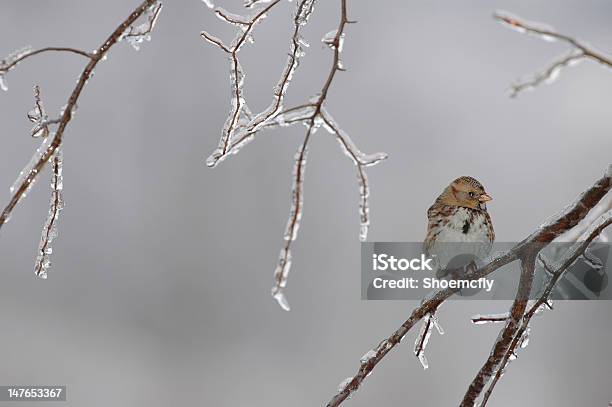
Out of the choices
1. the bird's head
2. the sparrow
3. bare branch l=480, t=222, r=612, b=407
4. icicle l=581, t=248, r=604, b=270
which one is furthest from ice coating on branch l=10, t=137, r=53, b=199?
the bird's head

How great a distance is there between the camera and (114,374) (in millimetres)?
6141

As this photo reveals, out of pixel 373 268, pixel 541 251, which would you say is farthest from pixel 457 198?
pixel 541 251

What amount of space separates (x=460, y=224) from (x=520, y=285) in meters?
0.57

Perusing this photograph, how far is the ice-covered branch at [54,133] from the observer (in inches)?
23.5

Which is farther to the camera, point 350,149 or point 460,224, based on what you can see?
point 460,224

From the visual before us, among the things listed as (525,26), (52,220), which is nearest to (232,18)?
(52,220)

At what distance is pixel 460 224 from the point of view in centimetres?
148

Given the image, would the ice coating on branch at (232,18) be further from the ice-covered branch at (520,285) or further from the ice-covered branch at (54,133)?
the ice-covered branch at (520,285)

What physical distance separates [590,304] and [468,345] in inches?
40.5

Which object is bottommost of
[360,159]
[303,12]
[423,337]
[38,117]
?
[423,337]

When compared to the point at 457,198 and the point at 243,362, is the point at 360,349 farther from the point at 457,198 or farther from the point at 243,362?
the point at 457,198

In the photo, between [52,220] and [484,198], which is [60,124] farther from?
[484,198]

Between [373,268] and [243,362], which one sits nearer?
[373,268]

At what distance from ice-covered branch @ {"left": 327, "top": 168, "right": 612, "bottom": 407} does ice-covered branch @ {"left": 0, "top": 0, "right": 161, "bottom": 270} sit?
13.6 inches
